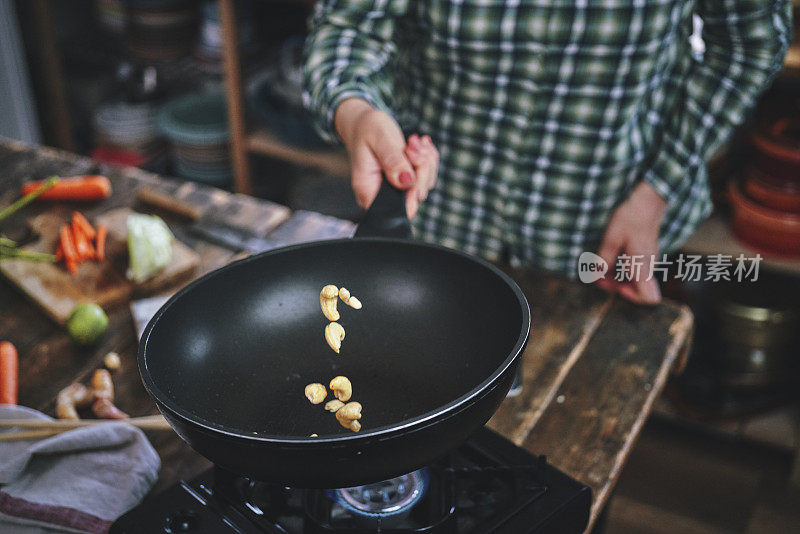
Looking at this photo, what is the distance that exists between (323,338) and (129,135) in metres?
2.19

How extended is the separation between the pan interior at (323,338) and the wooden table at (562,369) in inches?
5.6

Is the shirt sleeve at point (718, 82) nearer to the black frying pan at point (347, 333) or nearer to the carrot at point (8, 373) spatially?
the black frying pan at point (347, 333)

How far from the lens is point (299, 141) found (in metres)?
2.30

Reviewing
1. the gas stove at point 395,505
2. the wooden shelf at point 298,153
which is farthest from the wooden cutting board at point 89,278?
the wooden shelf at point 298,153

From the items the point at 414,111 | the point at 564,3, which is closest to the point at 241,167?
the point at 414,111

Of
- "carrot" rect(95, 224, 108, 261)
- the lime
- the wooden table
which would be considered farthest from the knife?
the lime

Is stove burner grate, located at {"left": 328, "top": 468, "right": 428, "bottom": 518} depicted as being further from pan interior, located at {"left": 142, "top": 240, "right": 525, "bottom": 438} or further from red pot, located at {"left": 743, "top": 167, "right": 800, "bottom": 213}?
red pot, located at {"left": 743, "top": 167, "right": 800, "bottom": 213}

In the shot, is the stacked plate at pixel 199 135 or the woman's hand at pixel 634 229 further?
the stacked plate at pixel 199 135

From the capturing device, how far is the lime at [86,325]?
103 cm

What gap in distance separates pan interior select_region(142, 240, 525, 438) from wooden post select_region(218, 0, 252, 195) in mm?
1642

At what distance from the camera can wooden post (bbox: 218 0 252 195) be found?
2.25 metres

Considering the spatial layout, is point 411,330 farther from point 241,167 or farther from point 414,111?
point 241,167

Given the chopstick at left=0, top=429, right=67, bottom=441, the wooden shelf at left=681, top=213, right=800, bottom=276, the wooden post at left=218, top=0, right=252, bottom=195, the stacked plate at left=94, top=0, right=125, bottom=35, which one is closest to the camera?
the chopstick at left=0, top=429, right=67, bottom=441

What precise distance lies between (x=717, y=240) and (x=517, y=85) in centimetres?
88
